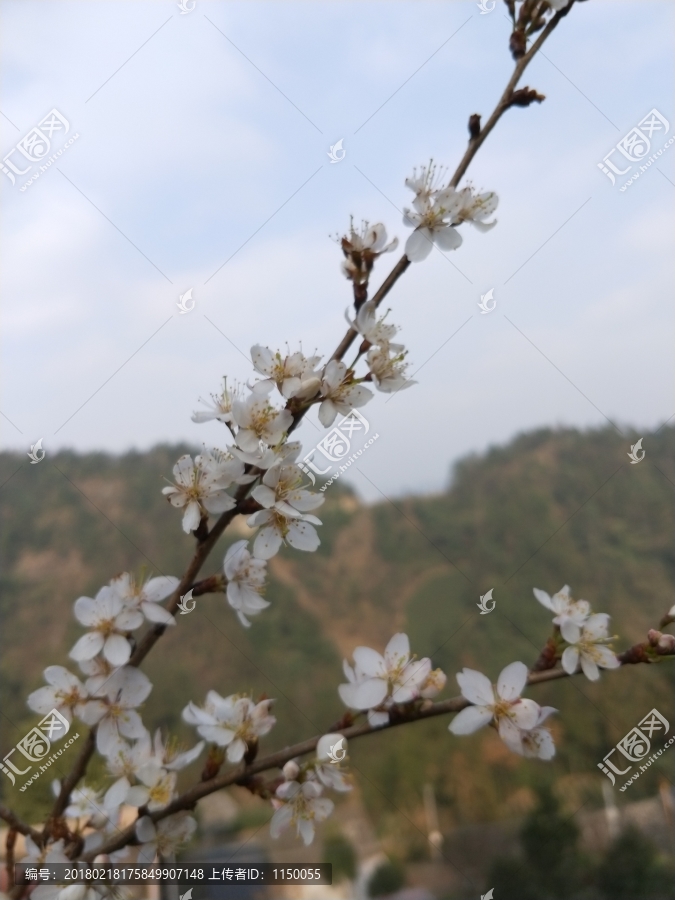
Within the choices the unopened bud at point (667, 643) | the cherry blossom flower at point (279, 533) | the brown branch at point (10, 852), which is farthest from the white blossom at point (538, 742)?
the brown branch at point (10, 852)

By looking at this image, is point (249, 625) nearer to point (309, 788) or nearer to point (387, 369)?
point (309, 788)

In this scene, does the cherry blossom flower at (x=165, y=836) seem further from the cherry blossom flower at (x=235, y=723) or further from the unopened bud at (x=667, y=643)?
the unopened bud at (x=667, y=643)

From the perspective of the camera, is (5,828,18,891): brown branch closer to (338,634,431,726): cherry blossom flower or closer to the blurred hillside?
(338,634,431,726): cherry blossom flower

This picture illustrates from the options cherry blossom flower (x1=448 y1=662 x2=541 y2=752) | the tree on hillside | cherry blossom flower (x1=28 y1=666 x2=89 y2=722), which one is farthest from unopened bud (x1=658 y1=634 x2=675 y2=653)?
cherry blossom flower (x1=28 y1=666 x2=89 y2=722)

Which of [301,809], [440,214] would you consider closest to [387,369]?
[440,214]

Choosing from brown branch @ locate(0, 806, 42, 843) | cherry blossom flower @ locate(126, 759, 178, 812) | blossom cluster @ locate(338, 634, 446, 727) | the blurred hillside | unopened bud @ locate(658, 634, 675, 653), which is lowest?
the blurred hillside

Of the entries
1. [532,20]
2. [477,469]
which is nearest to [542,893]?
[477,469]

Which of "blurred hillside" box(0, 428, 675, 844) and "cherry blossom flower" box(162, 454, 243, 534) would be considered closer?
"cherry blossom flower" box(162, 454, 243, 534)
